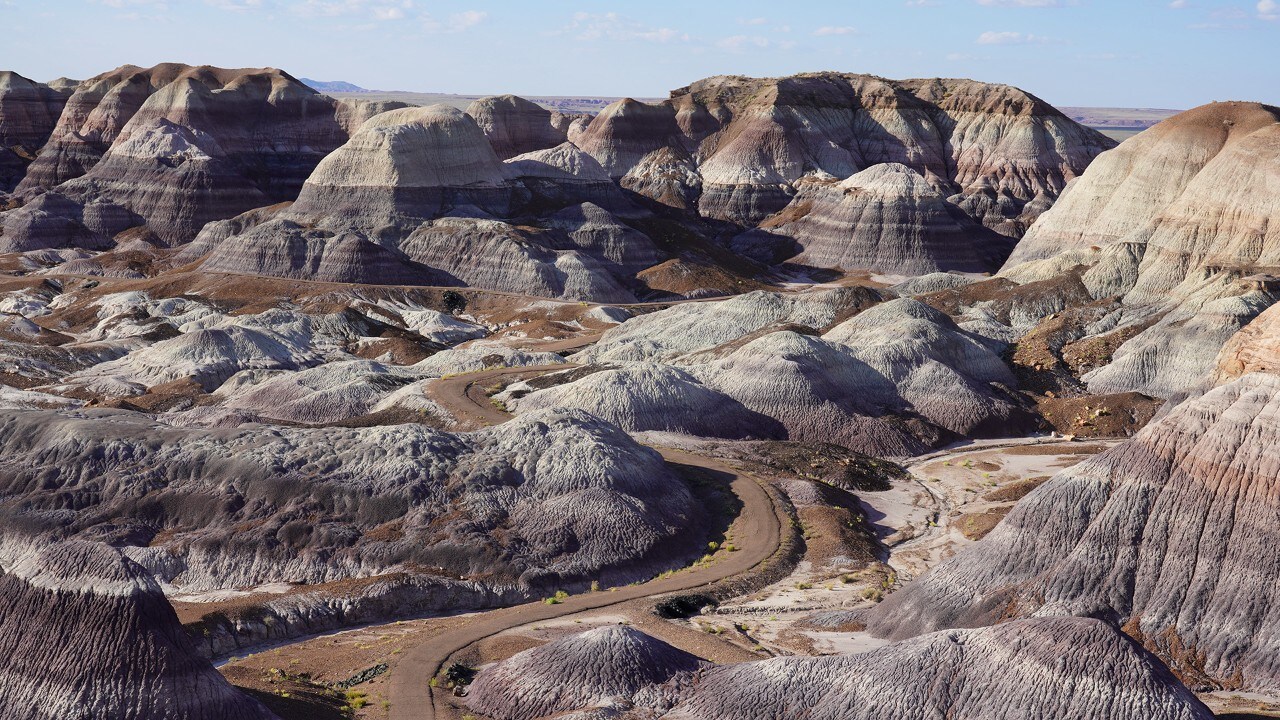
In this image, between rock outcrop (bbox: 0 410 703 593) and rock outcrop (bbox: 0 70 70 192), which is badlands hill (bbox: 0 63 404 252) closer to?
rock outcrop (bbox: 0 70 70 192)

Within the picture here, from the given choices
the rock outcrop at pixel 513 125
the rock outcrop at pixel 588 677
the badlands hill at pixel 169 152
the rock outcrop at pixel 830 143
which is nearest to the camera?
A: the rock outcrop at pixel 588 677

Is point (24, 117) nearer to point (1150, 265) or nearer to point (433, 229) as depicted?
point (433, 229)

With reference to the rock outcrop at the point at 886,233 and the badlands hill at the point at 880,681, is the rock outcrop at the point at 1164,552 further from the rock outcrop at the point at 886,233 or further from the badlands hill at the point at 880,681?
the rock outcrop at the point at 886,233

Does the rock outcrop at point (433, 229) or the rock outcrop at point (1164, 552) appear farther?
the rock outcrop at point (433, 229)

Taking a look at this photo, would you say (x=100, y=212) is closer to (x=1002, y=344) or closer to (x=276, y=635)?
(x=1002, y=344)

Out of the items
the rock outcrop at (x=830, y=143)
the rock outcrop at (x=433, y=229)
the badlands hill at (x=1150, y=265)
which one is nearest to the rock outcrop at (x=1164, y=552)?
the badlands hill at (x=1150, y=265)

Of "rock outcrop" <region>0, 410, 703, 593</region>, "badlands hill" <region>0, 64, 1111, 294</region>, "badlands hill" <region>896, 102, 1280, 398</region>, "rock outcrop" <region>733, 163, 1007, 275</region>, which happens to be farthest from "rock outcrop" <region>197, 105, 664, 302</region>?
"rock outcrop" <region>0, 410, 703, 593</region>

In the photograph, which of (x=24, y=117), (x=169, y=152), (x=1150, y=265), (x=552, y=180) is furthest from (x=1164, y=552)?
(x=24, y=117)
